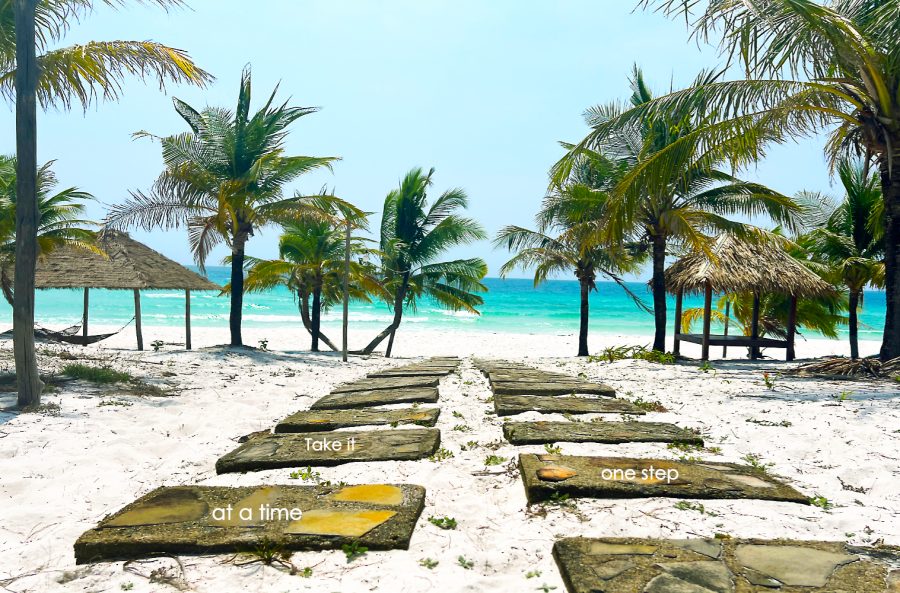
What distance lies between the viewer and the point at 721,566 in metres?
2.22

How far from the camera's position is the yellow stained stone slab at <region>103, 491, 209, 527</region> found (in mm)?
2703

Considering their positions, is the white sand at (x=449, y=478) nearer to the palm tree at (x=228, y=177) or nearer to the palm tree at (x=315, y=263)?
the palm tree at (x=228, y=177)

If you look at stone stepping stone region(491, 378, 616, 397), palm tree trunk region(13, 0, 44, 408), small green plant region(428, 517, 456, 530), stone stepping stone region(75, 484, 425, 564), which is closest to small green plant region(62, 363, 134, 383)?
palm tree trunk region(13, 0, 44, 408)

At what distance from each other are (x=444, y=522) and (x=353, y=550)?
49 centimetres

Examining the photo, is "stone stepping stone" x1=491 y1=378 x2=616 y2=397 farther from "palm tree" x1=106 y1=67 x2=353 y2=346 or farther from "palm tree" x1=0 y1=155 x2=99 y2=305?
"palm tree" x1=0 y1=155 x2=99 y2=305

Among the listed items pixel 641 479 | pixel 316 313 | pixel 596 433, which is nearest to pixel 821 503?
pixel 641 479

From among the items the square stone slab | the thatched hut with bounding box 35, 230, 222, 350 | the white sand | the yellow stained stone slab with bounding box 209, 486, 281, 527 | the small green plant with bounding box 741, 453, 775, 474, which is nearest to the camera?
the white sand

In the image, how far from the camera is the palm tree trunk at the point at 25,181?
583 cm

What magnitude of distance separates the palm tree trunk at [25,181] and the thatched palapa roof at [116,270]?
28.3 feet

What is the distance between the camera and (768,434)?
4.58 m

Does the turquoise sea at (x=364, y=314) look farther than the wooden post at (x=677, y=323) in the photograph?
Yes

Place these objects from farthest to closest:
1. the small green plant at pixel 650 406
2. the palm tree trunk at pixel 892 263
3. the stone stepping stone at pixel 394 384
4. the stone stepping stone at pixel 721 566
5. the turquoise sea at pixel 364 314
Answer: the turquoise sea at pixel 364 314 < the palm tree trunk at pixel 892 263 < the stone stepping stone at pixel 394 384 < the small green plant at pixel 650 406 < the stone stepping stone at pixel 721 566

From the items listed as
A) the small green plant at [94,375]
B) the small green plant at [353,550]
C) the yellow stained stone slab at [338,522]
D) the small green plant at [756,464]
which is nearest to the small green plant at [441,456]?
the yellow stained stone slab at [338,522]

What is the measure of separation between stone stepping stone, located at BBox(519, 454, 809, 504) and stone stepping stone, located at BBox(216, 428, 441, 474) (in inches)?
31.9
